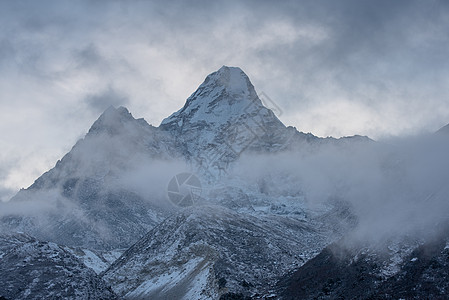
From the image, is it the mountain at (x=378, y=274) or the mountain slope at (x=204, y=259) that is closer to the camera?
the mountain at (x=378, y=274)

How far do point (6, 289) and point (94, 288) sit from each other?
11.4m

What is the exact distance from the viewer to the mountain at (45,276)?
55.1 metres

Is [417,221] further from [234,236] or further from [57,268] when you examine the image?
[57,268]

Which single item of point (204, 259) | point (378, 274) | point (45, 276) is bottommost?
point (378, 274)

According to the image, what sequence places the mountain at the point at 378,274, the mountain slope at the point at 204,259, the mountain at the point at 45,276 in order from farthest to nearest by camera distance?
the mountain slope at the point at 204,259
the mountain at the point at 45,276
the mountain at the point at 378,274

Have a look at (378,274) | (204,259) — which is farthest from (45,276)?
(378,274)

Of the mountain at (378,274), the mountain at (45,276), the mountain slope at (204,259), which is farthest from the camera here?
the mountain slope at (204,259)

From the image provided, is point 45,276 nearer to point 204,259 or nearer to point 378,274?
point 204,259

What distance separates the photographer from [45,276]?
5812 cm

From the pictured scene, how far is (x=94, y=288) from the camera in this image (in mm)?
60531

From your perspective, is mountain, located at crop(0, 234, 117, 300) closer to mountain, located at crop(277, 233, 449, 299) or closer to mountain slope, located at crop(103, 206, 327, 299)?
mountain slope, located at crop(103, 206, 327, 299)

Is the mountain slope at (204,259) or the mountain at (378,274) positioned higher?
the mountain slope at (204,259)

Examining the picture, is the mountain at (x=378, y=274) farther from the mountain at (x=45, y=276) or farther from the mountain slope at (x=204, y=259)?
the mountain at (x=45, y=276)

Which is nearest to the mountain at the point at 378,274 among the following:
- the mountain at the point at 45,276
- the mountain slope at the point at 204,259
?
the mountain slope at the point at 204,259
